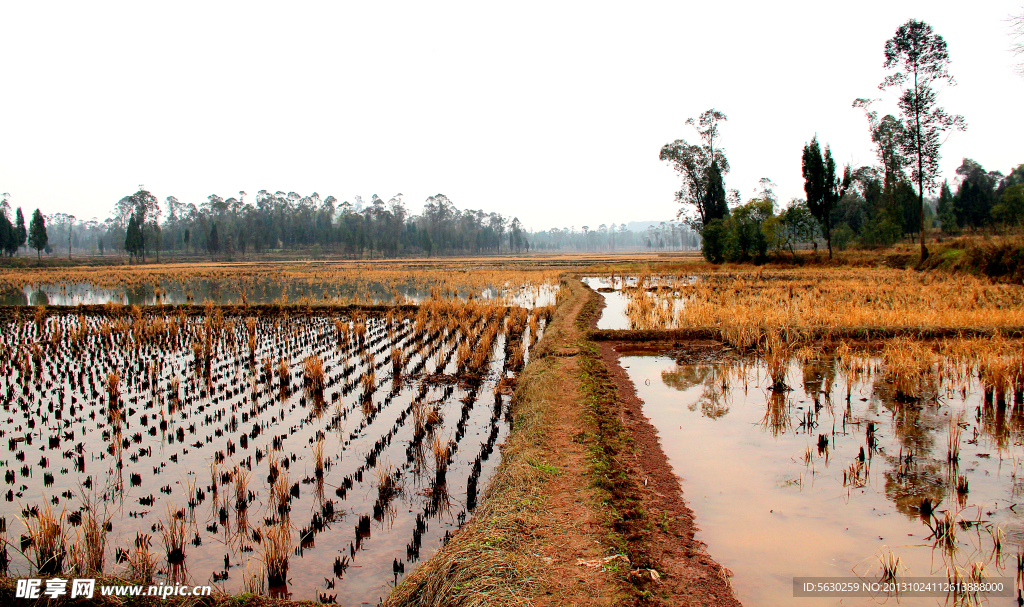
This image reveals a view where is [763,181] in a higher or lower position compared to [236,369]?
higher

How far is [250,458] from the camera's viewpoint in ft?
20.9

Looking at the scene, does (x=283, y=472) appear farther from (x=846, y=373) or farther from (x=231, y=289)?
(x=231, y=289)

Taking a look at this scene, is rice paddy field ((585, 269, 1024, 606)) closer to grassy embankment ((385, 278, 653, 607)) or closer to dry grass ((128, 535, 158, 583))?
grassy embankment ((385, 278, 653, 607))

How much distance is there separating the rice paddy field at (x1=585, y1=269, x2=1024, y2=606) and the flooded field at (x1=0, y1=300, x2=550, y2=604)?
2537 mm

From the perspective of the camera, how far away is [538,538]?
158 inches

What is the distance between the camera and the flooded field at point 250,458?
4242mm

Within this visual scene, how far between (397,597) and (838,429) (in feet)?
19.2

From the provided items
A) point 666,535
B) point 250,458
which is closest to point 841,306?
point 666,535

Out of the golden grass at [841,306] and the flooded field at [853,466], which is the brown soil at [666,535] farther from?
the golden grass at [841,306]

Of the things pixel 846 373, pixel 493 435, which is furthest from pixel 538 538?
pixel 846 373

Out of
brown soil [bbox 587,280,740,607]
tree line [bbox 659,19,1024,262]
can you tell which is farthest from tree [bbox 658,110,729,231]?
brown soil [bbox 587,280,740,607]

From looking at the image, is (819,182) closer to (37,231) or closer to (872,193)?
(872,193)

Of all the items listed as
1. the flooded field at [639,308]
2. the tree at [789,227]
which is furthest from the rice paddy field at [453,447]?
the tree at [789,227]

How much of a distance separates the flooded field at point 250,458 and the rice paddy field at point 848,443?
2537mm
